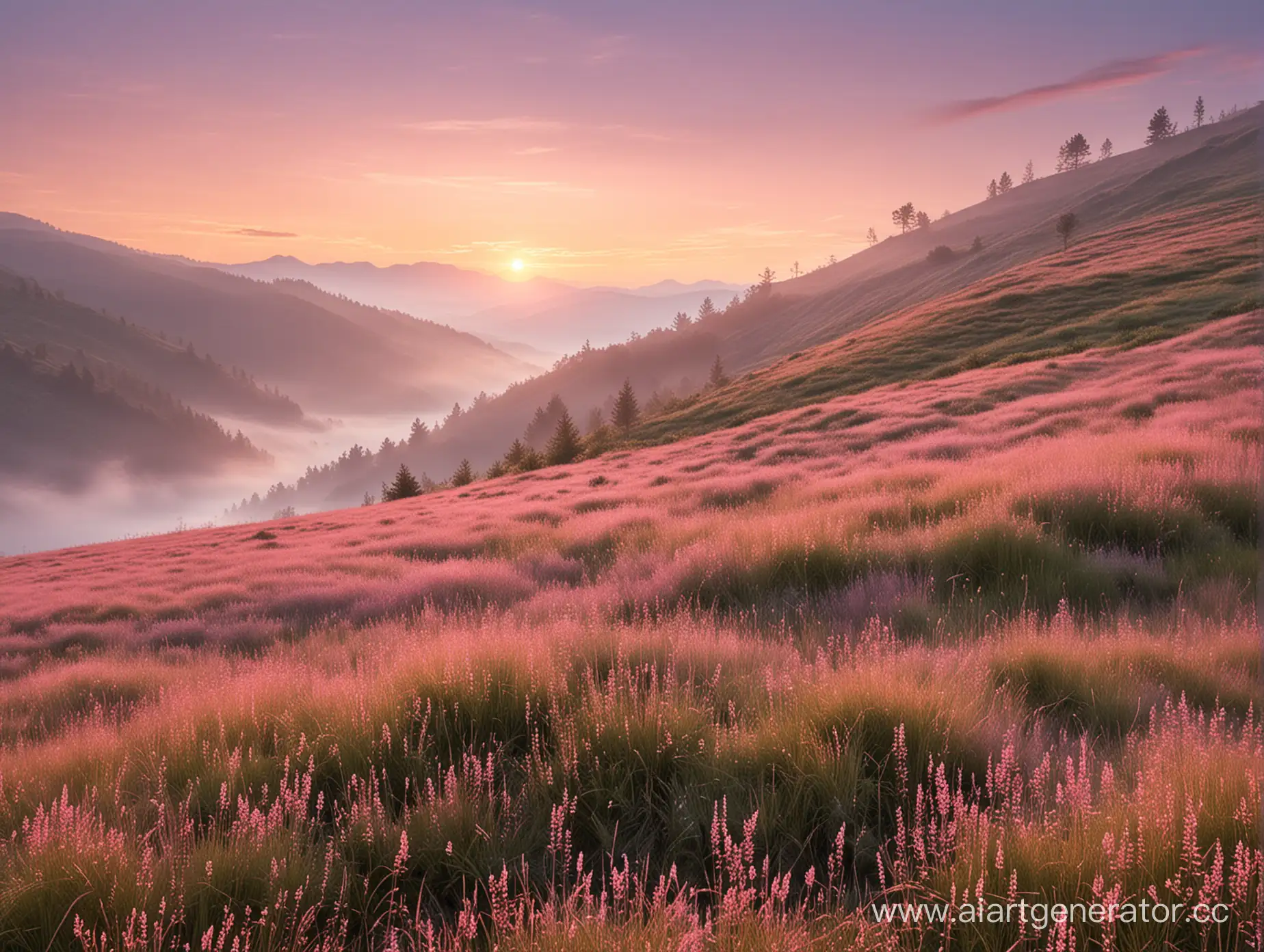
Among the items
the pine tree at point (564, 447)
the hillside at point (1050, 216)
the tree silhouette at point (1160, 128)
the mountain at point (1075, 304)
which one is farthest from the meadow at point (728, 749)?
the tree silhouette at point (1160, 128)

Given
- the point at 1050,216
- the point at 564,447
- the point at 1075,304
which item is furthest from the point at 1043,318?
the point at 1050,216

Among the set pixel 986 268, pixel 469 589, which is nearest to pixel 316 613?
pixel 469 589

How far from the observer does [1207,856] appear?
2.35 m

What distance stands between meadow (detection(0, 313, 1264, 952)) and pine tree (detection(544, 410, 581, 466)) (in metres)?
45.8

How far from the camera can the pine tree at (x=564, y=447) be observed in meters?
55.4

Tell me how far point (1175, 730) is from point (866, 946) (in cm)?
233

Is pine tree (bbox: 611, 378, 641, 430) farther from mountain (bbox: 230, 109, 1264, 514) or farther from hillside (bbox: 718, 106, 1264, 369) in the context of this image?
hillside (bbox: 718, 106, 1264, 369)

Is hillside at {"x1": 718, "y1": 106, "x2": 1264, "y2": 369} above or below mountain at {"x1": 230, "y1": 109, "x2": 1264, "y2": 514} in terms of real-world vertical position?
above

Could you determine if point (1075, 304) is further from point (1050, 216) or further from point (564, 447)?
point (1050, 216)

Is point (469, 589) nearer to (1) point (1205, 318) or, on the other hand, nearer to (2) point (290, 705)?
(2) point (290, 705)

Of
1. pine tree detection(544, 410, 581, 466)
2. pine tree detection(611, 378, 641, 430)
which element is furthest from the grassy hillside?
pine tree detection(611, 378, 641, 430)

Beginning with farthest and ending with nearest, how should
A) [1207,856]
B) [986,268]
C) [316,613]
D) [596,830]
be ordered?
[986,268]
[316,613]
[596,830]
[1207,856]

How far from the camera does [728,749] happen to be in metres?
3.53

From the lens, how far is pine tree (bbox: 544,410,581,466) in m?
55.4
